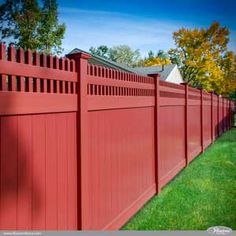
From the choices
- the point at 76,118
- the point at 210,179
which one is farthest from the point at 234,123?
the point at 76,118

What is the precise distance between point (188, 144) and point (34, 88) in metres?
4.56

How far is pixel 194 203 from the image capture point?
3.85 m

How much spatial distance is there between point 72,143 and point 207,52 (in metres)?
2.46

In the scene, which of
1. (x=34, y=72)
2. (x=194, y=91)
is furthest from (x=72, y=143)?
(x=194, y=91)

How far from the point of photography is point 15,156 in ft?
5.87

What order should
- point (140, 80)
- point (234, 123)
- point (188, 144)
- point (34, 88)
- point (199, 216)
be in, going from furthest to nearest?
point (234, 123)
point (188, 144)
point (140, 80)
point (199, 216)
point (34, 88)

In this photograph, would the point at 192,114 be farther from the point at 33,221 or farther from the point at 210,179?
the point at 33,221

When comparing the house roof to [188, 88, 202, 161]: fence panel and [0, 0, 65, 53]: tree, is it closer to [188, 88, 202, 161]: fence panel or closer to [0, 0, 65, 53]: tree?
[0, 0, 65, 53]: tree

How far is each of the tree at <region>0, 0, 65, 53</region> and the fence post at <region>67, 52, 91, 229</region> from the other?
327 millimetres

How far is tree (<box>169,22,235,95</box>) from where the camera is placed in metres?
3.28

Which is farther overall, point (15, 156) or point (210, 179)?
point (210, 179)

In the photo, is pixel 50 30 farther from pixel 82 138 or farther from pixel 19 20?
pixel 82 138

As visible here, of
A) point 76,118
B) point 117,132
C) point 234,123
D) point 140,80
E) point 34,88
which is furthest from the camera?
point 234,123

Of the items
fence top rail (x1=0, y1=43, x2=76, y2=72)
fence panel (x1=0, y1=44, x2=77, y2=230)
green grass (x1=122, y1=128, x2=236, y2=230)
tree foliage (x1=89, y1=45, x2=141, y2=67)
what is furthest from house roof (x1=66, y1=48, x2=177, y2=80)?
green grass (x1=122, y1=128, x2=236, y2=230)
